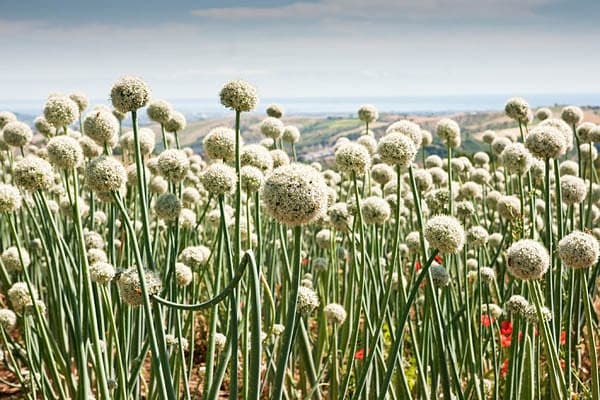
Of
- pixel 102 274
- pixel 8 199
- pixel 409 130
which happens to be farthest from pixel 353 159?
pixel 8 199

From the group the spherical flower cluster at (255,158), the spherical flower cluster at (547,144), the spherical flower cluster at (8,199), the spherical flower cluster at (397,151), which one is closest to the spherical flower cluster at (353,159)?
the spherical flower cluster at (397,151)

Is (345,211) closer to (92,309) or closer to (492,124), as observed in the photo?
(92,309)

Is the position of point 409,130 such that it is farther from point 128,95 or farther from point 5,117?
point 5,117

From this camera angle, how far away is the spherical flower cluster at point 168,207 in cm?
244

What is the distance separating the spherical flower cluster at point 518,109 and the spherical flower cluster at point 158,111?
246 centimetres

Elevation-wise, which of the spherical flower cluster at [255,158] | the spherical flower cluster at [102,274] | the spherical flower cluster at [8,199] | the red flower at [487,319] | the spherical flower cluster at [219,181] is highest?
the spherical flower cluster at [255,158]

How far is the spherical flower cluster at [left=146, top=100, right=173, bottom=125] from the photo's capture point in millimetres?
3297

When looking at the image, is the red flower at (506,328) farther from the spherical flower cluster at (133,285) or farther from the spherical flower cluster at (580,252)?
the spherical flower cluster at (133,285)

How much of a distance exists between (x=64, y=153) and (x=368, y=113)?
2972mm

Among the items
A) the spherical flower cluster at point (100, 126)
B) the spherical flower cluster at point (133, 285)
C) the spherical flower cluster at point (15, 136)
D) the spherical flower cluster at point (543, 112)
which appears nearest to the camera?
the spherical flower cluster at point (133, 285)

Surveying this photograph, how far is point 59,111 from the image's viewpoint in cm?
275

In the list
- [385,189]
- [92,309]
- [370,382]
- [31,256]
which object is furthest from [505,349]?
[31,256]

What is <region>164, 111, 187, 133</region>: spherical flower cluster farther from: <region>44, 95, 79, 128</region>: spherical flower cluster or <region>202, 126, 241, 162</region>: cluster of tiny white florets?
<region>202, 126, 241, 162</region>: cluster of tiny white florets

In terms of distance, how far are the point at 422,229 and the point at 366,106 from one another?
105 inches
